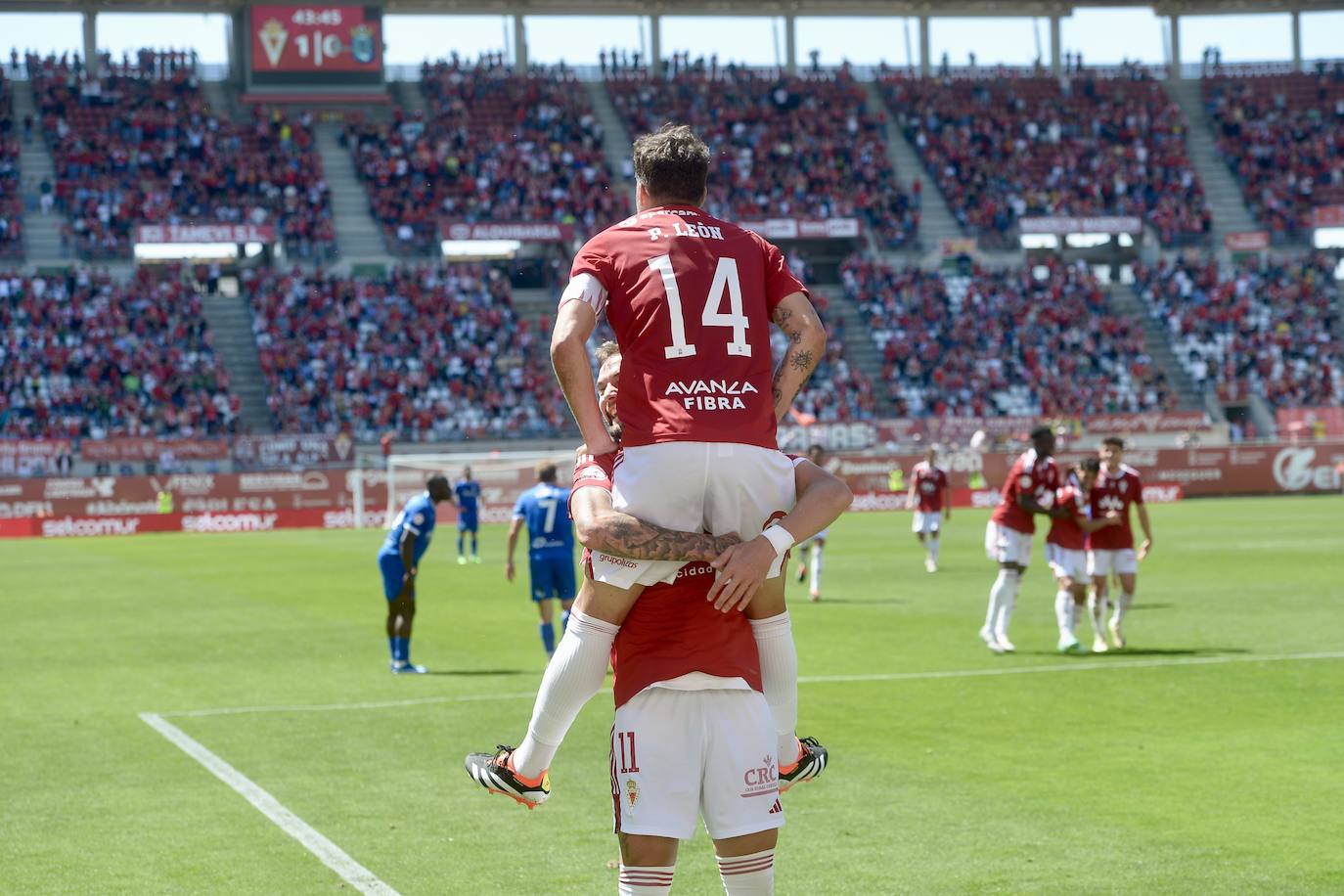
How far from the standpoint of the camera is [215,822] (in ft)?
32.1

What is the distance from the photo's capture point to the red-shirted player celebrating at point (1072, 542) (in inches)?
672

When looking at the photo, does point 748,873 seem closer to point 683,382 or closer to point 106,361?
point 683,382

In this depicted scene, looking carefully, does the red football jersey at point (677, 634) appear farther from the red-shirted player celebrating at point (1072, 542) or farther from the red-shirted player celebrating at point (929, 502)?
the red-shirted player celebrating at point (929, 502)

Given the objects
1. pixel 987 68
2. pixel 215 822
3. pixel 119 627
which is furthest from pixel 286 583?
pixel 987 68

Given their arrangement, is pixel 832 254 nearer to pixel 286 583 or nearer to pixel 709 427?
pixel 286 583

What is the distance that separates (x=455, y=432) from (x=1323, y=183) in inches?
1525

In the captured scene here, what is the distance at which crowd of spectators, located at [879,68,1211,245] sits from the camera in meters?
66.0

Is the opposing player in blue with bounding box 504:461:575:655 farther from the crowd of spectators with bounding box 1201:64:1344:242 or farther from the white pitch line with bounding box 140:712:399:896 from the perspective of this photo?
the crowd of spectators with bounding box 1201:64:1344:242

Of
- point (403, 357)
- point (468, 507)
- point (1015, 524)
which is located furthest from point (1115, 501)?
point (403, 357)

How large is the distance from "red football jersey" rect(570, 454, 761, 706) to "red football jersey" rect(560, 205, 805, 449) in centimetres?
29

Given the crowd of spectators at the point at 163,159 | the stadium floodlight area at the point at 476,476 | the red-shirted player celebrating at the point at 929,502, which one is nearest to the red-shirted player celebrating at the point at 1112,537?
the red-shirted player celebrating at the point at 929,502

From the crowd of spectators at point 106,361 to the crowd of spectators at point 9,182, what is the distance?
1.57m

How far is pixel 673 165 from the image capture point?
5113mm

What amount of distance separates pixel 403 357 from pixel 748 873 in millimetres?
50626
